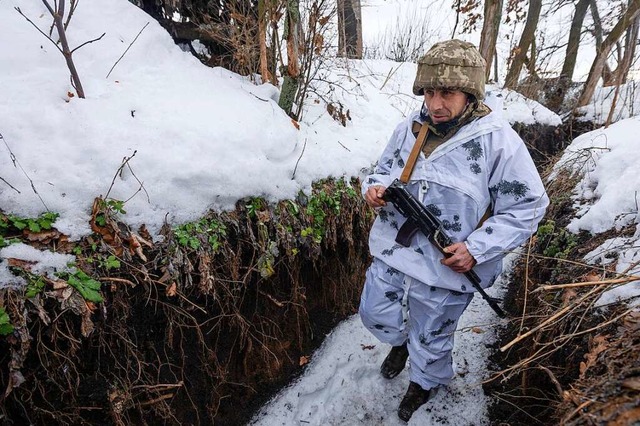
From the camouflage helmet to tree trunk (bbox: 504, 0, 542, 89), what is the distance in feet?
25.8

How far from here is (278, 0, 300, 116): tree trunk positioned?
2833 millimetres

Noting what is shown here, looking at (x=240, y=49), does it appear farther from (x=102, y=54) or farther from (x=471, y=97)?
(x=471, y=97)

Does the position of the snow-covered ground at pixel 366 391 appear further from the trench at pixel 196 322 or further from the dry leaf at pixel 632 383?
the dry leaf at pixel 632 383

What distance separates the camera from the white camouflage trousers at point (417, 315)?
75.5 inches

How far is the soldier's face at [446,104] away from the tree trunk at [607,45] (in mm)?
6500

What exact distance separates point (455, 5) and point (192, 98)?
6857 millimetres

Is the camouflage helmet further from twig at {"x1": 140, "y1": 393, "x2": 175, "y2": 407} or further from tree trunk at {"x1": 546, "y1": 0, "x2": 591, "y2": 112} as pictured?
tree trunk at {"x1": 546, "y1": 0, "x2": 591, "y2": 112}

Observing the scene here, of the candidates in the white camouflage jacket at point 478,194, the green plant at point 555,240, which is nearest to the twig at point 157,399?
the white camouflage jacket at point 478,194

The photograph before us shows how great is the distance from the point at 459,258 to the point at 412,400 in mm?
1203

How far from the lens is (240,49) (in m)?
2.98

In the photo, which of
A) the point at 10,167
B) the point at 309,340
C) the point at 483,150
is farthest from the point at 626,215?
the point at 10,167

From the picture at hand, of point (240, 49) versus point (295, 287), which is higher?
point (240, 49)


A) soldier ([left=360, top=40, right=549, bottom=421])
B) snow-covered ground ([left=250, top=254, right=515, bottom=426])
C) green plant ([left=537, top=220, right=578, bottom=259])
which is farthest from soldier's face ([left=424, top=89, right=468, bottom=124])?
green plant ([left=537, top=220, right=578, bottom=259])

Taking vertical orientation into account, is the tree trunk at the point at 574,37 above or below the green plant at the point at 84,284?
above
